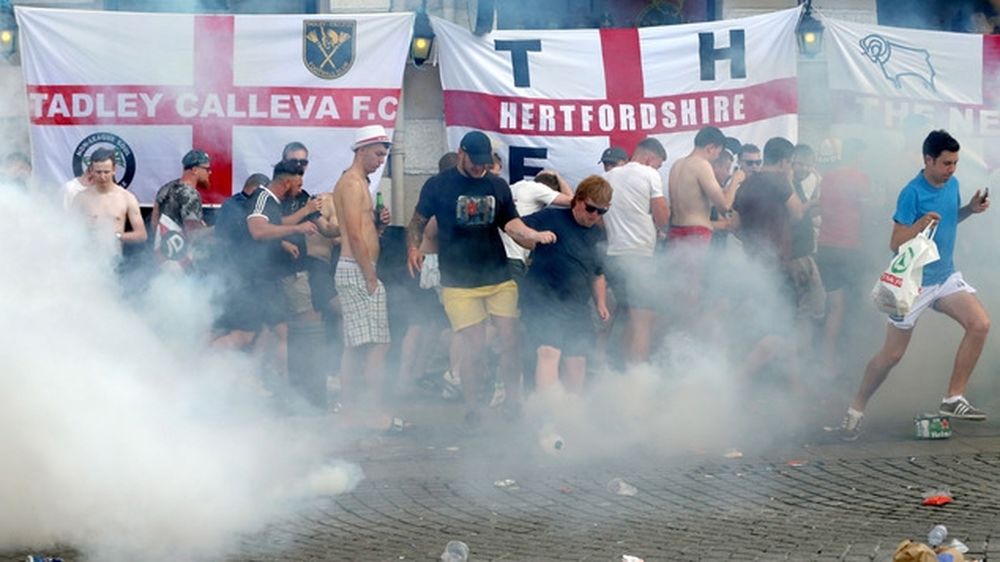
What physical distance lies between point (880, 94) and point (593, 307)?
315 centimetres

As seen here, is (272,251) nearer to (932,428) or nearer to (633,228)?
(633,228)

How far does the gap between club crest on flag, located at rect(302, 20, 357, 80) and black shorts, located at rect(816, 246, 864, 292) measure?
344cm

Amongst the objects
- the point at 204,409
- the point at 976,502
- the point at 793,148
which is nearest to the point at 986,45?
the point at 793,148

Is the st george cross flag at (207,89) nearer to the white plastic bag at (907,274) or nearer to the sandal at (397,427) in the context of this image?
the sandal at (397,427)

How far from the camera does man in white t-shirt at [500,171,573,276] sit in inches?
385

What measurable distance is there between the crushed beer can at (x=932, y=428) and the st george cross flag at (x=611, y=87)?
11.2 feet

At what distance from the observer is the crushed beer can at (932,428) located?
8641 millimetres

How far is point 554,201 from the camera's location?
9602mm

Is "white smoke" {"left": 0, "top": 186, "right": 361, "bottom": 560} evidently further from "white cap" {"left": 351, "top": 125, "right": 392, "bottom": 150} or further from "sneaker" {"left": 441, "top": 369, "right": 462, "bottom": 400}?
"sneaker" {"left": 441, "top": 369, "right": 462, "bottom": 400}

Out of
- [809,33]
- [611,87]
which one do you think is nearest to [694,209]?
[611,87]

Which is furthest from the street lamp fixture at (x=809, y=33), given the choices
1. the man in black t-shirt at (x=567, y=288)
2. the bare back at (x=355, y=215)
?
the bare back at (x=355, y=215)

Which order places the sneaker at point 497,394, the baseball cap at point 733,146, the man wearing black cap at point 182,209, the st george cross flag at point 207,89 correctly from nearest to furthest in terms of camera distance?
the man wearing black cap at point 182,209 < the sneaker at point 497,394 < the st george cross flag at point 207,89 < the baseball cap at point 733,146

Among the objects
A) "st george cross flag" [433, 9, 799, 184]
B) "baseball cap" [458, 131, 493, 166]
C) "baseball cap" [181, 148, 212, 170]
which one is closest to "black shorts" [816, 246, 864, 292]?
"st george cross flag" [433, 9, 799, 184]

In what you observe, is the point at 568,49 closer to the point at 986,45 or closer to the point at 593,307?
the point at 593,307
